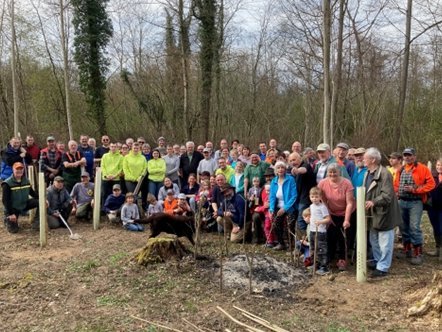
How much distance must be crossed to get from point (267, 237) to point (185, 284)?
101 inches

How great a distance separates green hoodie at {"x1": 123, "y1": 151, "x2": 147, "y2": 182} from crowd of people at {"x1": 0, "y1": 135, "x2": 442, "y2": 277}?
0.9 inches

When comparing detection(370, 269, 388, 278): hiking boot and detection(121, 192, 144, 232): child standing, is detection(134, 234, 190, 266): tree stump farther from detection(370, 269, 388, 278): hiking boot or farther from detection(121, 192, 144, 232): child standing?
detection(370, 269, 388, 278): hiking boot

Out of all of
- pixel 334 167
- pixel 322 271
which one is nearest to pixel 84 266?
pixel 322 271

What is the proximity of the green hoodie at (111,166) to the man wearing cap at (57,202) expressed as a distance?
0.99 m

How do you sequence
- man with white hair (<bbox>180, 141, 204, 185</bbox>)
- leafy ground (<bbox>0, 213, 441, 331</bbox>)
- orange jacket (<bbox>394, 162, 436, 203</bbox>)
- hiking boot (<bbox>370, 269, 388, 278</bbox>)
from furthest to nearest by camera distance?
man with white hair (<bbox>180, 141, 204, 185</bbox>) → orange jacket (<bbox>394, 162, 436, 203</bbox>) → hiking boot (<bbox>370, 269, 388, 278</bbox>) → leafy ground (<bbox>0, 213, 441, 331</bbox>)

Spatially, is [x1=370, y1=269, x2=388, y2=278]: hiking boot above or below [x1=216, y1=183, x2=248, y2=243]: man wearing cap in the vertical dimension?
below

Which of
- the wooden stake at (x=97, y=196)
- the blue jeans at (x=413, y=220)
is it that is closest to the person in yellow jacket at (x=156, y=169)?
the wooden stake at (x=97, y=196)

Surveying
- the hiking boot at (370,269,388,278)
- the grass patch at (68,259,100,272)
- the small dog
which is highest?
the small dog

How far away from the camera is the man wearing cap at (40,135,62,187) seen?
9.95 metres

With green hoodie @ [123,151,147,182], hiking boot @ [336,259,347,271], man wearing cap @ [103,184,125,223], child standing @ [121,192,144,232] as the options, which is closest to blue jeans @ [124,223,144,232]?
child standing @ [121,192,144,232]

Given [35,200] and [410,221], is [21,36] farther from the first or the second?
[410,221]

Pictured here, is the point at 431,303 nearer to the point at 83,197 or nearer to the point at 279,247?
the point at 279,247

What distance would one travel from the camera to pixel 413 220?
→ 22.5 feet

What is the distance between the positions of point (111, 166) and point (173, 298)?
530 centimetres
